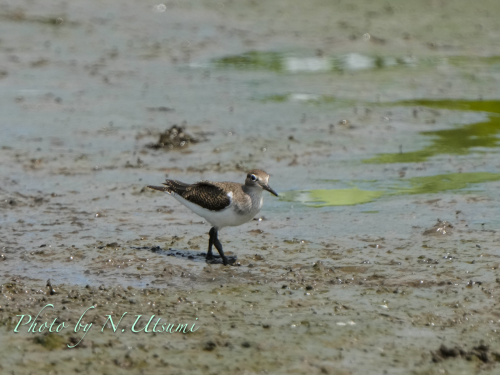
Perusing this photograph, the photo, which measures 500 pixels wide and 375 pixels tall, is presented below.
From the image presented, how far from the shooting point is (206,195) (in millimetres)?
7344

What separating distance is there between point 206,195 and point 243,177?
7.78 ft

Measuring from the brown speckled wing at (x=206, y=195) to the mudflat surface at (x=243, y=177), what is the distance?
49cm

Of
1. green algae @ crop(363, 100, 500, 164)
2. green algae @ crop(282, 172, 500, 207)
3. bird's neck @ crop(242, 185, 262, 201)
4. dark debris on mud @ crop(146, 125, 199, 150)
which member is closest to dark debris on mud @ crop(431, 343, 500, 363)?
bird's neck @ crop(242, 185, 262, 201)

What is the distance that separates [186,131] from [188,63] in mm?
3847

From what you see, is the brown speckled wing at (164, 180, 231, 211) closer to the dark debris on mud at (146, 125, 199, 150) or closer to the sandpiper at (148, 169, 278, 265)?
the sandpiper at (148, 169, 278, 265)

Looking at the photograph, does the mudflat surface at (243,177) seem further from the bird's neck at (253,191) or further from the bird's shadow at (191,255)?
the bird's neck at (253,191)

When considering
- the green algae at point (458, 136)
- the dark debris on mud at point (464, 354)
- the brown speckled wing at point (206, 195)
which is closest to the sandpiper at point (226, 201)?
the brown speckled wing at point (206, 195)

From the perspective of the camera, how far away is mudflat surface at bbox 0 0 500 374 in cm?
553

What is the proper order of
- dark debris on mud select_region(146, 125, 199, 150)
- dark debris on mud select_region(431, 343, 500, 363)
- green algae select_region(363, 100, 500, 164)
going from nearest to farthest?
dark debris on mud select_region(431, 343, 500, 363), green algae select_region(363, 100, 500, 164), dark debris on mud select_region(146, 125, 199, 150)

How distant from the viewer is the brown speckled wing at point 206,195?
7.21 m

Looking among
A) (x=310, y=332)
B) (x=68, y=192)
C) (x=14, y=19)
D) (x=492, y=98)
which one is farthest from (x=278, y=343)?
(x=14, y=19)

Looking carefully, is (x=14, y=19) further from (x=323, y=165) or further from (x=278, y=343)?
(x=278, y=343)

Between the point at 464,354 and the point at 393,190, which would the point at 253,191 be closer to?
the point at 393,190

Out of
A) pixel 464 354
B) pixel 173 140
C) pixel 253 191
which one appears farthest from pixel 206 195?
pixel 173 140
